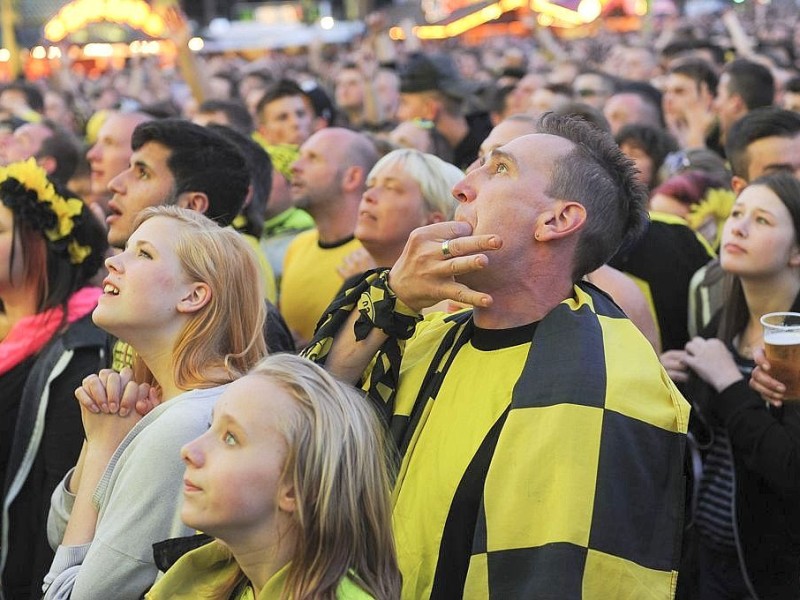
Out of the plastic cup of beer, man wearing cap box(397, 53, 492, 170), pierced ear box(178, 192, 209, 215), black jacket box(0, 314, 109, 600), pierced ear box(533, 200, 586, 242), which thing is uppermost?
pierced ear box(533, 200, 586, 242)

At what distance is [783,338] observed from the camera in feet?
9.41

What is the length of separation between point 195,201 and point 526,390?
83.4 inches

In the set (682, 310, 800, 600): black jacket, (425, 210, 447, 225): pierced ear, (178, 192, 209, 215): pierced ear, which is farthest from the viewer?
(425, 210, 447, 225): pierced ear

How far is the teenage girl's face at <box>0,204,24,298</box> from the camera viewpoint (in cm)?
372

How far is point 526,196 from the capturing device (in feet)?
7.89

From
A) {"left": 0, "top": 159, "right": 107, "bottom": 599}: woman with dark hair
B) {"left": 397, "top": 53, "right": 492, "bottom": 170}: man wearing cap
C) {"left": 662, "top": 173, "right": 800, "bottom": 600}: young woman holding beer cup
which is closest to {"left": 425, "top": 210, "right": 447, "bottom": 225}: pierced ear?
{"left": 662, "top": 173, "right": 800, "bottom": 600}: young woman holding beer cup

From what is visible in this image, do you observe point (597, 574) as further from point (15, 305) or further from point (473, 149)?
point (473, 149)

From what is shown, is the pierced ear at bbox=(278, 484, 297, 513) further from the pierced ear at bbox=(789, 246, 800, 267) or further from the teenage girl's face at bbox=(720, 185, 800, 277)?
the pierced ear at bbox=(789, 246, 800, 267)

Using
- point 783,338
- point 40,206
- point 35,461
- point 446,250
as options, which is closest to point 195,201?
point 40,206

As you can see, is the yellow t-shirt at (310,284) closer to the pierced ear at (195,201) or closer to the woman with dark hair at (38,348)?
the pierced ear at (195,201)

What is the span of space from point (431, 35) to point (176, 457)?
109ft

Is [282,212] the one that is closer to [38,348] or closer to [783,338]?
[38,348]

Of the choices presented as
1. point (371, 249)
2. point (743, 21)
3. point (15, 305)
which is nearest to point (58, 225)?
point (15, 305)

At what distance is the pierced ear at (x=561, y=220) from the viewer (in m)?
2.39
